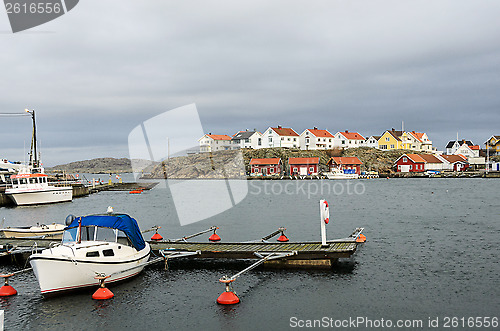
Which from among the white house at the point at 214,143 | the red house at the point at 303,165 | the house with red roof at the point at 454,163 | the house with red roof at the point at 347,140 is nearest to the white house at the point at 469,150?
the house with red roof at the point at 454,163

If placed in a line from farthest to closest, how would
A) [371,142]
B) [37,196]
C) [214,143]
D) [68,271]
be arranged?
[214,143], [371,142], [37,196], [68,271]

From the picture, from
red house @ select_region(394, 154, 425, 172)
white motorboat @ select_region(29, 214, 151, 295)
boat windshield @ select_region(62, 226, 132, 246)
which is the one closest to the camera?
white motorboat @ select_region(29, 214, 151, 295)

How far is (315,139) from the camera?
518 ft

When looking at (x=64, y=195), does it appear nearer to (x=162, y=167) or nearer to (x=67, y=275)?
(x=67, y=275)

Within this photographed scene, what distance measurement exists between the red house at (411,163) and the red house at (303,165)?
30.8 meters

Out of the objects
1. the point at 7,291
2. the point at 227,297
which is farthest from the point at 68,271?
A: the point at 227,297

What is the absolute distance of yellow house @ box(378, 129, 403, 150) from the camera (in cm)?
16175

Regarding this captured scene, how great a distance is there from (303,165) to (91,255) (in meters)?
116

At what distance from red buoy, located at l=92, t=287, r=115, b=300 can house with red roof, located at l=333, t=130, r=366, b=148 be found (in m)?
153

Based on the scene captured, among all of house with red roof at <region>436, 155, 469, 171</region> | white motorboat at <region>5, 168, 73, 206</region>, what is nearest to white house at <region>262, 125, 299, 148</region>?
house with red roof at <region>436, 155, 469, 171</region>

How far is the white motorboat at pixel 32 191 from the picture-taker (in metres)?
63.3

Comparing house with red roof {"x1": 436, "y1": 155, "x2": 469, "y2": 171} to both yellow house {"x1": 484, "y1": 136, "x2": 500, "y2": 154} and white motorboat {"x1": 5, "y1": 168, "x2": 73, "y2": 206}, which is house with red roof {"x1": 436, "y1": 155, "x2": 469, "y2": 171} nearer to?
yellow house {"x1": 484, "y1": 136, "x2": 500, "y2": 154}

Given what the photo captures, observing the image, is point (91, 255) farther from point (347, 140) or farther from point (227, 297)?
point (347, 140)

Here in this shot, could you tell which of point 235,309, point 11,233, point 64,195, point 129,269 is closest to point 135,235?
point 129,269
